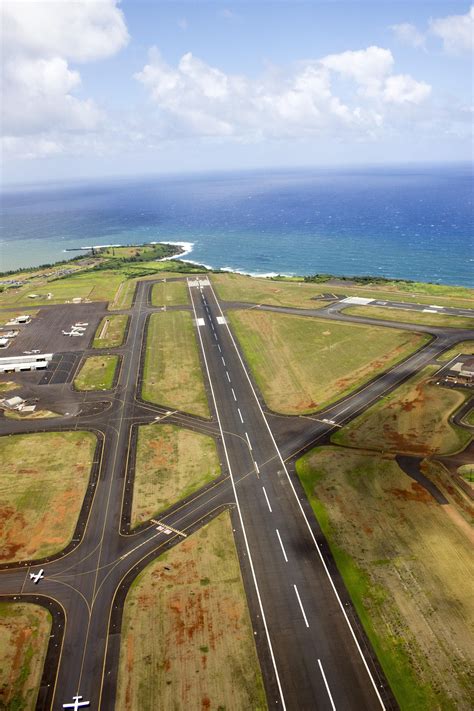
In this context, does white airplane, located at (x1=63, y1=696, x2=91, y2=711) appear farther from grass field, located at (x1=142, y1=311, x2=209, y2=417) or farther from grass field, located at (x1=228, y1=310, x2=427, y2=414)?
grass field, located at (x1=228, y1=310, x2=427, y2=414)

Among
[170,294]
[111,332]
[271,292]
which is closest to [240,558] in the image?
[111,332]

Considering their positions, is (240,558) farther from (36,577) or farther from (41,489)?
(41,489)

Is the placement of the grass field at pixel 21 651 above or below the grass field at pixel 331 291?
below

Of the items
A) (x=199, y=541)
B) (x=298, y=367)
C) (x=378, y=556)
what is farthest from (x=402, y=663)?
(x=298, y=367)

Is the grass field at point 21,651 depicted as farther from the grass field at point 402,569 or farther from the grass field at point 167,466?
the grass field at point 402,569

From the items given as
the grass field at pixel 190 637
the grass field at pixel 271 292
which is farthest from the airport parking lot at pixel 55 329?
the grass field at pixel 190 637

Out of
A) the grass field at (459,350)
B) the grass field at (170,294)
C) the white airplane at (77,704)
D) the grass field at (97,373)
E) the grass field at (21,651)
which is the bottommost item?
the grass field at (21,651)

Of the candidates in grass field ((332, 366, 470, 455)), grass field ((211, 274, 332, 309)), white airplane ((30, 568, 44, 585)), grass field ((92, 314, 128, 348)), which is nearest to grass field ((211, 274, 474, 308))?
grass field ((211, 274, 332, 309))
